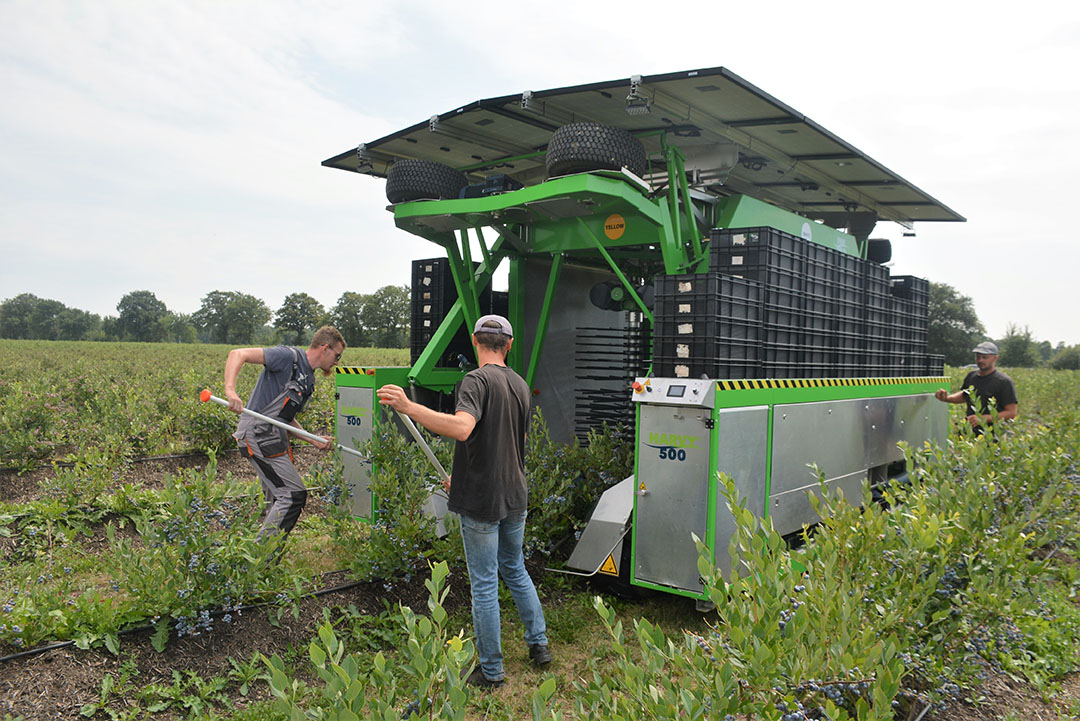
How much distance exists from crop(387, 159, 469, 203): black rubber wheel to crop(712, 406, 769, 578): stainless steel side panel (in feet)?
10.3

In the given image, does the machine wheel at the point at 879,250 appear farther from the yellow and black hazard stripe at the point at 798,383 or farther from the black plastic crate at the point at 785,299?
the black plastic crate at the point at 785,299

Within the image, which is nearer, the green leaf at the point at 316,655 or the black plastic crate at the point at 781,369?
the green leaf at the point at 316,655

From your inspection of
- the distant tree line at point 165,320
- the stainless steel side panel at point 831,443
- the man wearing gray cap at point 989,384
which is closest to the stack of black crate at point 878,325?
the stainless steel side panel at point 831,443

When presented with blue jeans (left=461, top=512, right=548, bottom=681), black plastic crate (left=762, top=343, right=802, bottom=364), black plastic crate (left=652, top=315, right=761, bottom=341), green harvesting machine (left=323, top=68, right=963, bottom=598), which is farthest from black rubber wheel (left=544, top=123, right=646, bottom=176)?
blue jeans (left=461, top=512, right=548, bottom=681)

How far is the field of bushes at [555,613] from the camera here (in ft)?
6.77

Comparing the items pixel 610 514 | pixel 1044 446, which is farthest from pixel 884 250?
pixel 610 514

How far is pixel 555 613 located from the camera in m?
→ 4.89

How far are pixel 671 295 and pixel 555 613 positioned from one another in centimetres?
A: 228

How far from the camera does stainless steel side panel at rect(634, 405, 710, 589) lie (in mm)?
4477

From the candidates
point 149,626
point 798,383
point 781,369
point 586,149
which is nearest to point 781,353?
point 781,369

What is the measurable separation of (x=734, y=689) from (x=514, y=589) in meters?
2.36

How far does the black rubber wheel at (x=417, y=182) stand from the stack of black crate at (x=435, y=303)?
79 centimetres

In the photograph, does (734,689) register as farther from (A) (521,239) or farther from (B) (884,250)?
(B) (884,250)

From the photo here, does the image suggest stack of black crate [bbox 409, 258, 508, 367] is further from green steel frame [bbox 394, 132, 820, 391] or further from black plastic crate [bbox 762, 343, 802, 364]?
black plastic crate [bbox 762, 343, 802, 364]
